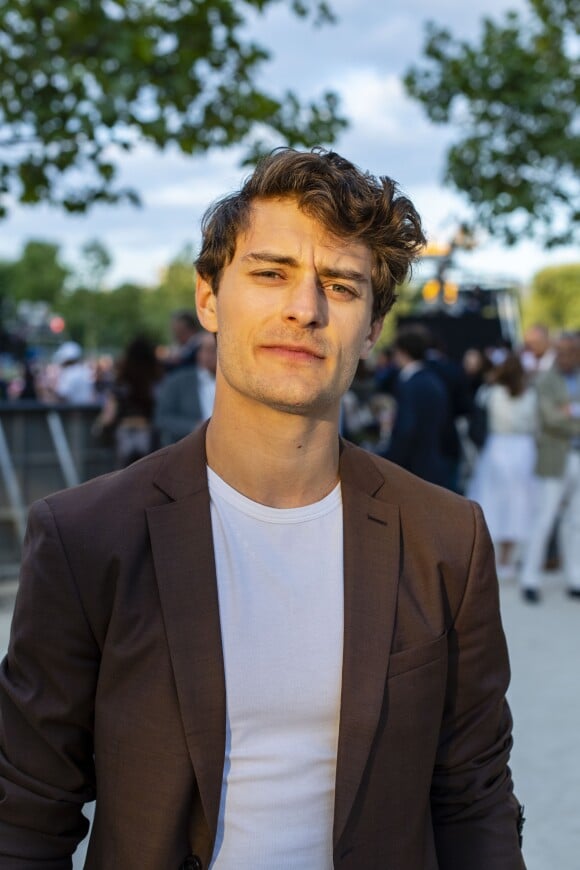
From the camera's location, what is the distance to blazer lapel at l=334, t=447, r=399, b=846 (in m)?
1.81

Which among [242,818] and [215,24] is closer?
[242,818]

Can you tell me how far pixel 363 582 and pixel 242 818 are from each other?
1.51ft

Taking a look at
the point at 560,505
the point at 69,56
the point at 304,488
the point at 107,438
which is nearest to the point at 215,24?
the point at 69,56

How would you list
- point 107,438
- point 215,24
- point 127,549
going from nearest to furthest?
point 127,549
point 215,24
point 107,438

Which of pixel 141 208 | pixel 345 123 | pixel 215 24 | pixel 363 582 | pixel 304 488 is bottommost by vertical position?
pixel 363 582

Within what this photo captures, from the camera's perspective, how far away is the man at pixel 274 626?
5.82ft

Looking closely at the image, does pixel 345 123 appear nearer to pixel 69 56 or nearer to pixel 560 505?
pixel 69 56

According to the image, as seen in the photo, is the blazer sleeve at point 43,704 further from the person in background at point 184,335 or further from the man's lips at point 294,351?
the person in background at point 184,335

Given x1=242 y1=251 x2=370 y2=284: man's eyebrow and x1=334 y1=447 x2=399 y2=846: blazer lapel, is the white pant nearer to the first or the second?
x1=334 y1=447 x2=399 y2=846: blazer lapel

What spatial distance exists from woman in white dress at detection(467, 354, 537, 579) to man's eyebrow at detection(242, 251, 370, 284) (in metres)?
7.23

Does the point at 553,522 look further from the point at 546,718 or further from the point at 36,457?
the point at 36,457

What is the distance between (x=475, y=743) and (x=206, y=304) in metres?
1.02

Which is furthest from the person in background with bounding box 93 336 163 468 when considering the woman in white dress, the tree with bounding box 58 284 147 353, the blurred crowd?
A: the tree with bounding box 58 284 147 353

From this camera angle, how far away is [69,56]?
7.31 metres
